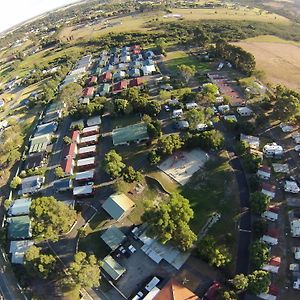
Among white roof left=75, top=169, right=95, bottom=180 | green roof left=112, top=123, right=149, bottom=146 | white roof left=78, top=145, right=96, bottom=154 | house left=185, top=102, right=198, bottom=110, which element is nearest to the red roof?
white roof left=75, top=169, right=95, bottom=180

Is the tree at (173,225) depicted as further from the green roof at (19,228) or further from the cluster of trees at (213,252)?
the green roof at (19,228)

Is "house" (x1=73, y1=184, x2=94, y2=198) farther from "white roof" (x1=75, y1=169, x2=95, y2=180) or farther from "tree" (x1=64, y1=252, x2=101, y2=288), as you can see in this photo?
"tree" (x1=64, y1=252, x2=101, y2=288)

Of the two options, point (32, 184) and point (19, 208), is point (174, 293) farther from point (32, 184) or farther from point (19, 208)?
point (32, 184)

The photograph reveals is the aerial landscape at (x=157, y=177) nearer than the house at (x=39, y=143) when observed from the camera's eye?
Yes

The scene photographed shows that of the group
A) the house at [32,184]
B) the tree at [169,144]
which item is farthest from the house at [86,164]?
the tree at [169,144]

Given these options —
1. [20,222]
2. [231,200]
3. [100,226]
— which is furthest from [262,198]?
[20,222]

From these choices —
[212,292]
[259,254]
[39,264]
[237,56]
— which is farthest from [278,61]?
[39,264]
